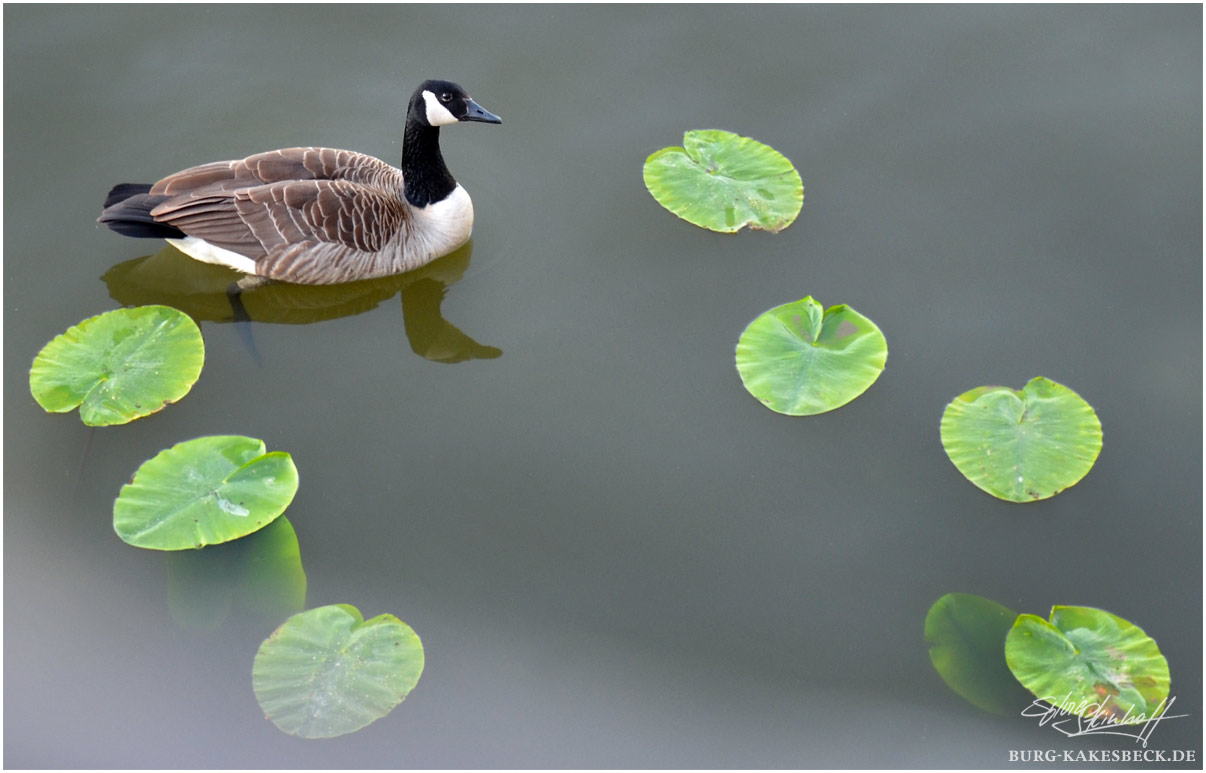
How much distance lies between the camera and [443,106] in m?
5.01

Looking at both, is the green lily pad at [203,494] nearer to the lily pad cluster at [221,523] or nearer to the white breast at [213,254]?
the lily pad cluster at [221,523]

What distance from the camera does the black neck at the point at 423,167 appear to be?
17.0 ft

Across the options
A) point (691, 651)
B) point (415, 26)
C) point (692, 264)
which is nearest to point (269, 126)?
point (415, 26)

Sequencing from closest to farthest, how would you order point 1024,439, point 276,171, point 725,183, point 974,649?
1. point 974,649
2. point 1024,439
3. point 276,171
4. point 725,183

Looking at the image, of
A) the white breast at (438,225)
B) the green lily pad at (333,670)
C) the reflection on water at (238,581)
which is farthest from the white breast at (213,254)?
the green lily pad at (333,670)

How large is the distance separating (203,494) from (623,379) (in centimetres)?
206

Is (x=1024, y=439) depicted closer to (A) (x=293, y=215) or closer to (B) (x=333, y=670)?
(B) (x=333, y=670)

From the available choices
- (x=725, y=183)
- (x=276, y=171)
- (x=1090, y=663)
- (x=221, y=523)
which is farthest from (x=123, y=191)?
(x=1090, y=663)

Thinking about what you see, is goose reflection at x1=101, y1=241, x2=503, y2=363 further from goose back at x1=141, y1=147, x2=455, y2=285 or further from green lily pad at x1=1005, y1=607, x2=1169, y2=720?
green lily pad at x1=1005, y1=607, x2=1169, y2=720

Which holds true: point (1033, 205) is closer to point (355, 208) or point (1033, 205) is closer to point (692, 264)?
point (692, 264)

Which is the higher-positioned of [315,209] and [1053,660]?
[315,209]

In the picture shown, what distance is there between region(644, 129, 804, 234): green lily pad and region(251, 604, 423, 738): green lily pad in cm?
280

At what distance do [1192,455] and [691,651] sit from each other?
268 centimetres
